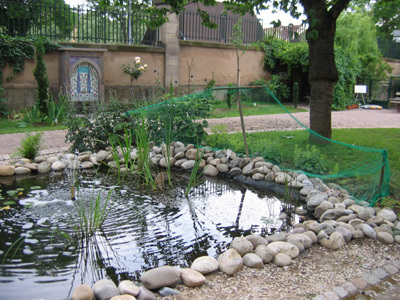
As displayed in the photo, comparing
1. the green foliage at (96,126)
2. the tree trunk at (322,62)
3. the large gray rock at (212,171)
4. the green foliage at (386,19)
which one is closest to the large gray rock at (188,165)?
the large gray rock at (212,171)

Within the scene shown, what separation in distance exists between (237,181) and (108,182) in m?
1.98

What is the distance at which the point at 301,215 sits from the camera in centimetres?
554

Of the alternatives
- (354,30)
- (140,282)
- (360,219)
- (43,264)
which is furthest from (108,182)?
(354,30)

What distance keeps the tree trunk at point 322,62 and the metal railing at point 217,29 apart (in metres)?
8.69

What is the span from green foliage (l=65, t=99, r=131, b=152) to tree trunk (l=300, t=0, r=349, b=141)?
3.54m

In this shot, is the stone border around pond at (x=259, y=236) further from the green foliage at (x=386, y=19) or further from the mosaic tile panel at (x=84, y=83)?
the green foliage at (x=386, y=19)

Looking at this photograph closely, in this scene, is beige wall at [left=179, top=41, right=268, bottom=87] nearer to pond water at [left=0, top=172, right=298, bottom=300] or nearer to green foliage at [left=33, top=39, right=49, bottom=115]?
green foliage at [left=33, top=39, right=49, bottom=115]

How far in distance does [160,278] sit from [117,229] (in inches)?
55.7

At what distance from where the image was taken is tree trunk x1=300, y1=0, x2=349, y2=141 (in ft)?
26.4

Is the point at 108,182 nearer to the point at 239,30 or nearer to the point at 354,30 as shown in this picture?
the point at 239,30

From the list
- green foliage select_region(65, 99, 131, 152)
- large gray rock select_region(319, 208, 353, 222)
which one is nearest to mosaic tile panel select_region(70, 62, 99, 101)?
green foliage select_region(65, 99, 131, 152)

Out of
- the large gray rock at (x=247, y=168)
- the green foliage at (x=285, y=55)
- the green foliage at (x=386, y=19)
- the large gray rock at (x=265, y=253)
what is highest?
the green foliage at (x=386, y=19)

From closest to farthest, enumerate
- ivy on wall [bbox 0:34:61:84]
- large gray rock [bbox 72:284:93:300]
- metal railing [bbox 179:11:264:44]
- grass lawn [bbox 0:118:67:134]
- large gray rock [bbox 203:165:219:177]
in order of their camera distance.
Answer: large gray rock [bbox 72:284:93:300] → large gray rock [bbox 203:165:219:177] → grass lawn [bbox 0:118:67:134] → ivy on wall [bbox 0:34:61:84] → metal railing [bbox 179:11:264:44]

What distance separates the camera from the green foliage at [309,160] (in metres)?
6.59
